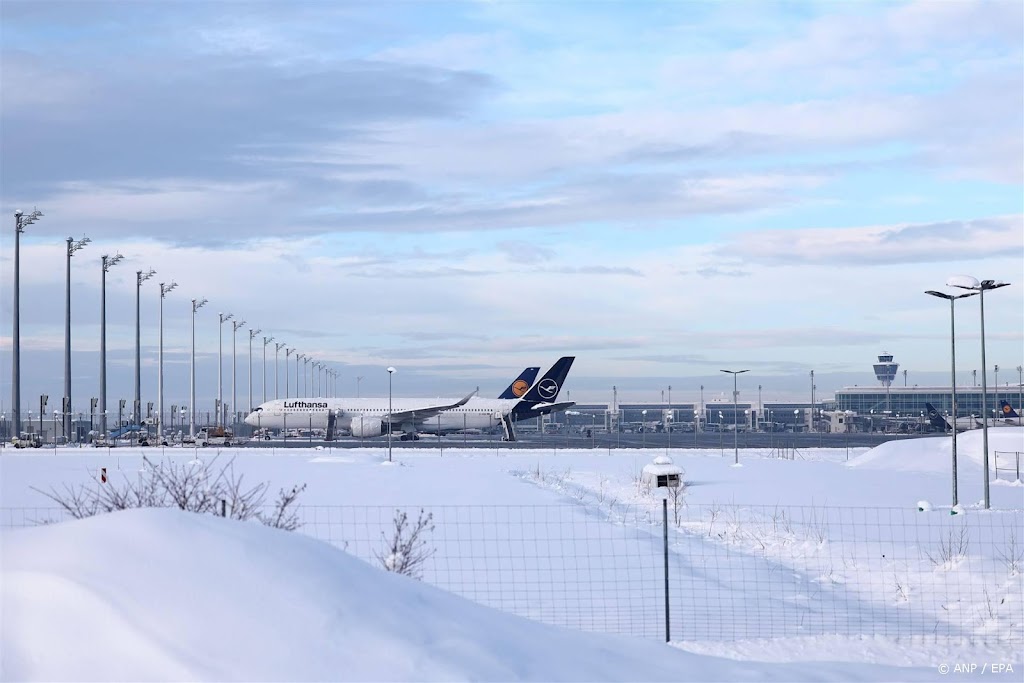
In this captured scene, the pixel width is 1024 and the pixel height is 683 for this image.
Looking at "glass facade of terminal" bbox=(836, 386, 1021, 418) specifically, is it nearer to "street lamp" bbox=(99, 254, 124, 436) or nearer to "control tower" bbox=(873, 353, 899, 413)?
"control tower" bbox=(873, 353, 899, 413)

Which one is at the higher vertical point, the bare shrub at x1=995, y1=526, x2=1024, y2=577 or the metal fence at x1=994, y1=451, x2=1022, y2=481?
the bare shrub at x1=995, y1=526, x2=1024, y2=577

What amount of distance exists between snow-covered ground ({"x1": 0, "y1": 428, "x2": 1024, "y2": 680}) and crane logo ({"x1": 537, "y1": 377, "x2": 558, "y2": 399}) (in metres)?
53.7

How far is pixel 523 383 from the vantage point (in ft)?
283

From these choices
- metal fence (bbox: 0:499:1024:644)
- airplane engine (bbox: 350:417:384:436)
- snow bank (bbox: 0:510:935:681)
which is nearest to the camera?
snow bank (bbox: 0:510:935:681)

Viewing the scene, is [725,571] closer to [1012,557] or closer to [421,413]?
[1012,557]

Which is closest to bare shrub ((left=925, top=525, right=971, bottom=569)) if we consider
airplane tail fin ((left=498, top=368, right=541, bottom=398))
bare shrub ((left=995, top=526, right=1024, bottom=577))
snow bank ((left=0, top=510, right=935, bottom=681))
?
bare shrub ((left=995, top=526, right=1024, bottom=577))

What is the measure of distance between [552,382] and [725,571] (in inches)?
2667

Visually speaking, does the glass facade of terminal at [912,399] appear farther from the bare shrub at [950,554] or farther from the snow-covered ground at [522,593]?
the bare shrub at [950,554]

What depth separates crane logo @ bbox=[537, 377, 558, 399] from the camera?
275 feet

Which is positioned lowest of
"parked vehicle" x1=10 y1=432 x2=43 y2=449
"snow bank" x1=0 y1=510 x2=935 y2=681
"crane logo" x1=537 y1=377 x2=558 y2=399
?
"parked vehicle" x1=10 y1=432 x2=43 y2=449

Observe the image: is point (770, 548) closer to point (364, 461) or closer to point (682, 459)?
point (364, 461)

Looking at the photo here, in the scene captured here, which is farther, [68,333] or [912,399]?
[912,399]

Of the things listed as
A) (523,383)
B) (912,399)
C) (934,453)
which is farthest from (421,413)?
(912,399)

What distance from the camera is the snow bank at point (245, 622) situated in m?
6.91
